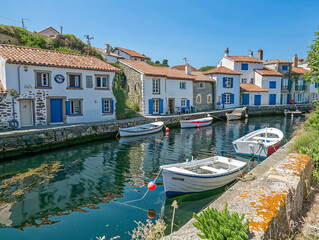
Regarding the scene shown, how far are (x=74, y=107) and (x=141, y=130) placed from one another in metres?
6.75

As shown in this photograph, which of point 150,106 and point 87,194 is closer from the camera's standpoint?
point 87,194

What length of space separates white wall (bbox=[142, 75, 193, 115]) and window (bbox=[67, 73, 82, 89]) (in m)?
9.24

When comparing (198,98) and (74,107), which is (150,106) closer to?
(198,98)

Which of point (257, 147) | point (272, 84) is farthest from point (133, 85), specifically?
point (272, 84)

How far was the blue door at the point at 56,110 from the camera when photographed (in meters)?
20.9

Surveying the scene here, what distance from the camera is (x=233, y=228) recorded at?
9.34ft

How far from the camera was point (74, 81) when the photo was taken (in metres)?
22.3

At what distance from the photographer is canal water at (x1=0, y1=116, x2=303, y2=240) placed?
733 centimetres

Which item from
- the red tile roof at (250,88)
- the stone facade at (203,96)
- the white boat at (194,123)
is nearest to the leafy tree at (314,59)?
the white boat at (194,123)

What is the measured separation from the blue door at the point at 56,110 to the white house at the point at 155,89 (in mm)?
10908

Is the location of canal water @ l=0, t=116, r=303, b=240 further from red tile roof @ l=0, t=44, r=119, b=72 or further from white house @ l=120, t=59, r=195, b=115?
white house @ l=120, t=59, r=195, b=115

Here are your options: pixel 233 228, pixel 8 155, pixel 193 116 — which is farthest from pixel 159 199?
pixel 193 116

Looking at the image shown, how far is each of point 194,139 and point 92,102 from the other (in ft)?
35.0

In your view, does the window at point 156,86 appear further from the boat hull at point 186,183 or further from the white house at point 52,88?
the boat hull at point 186,183
